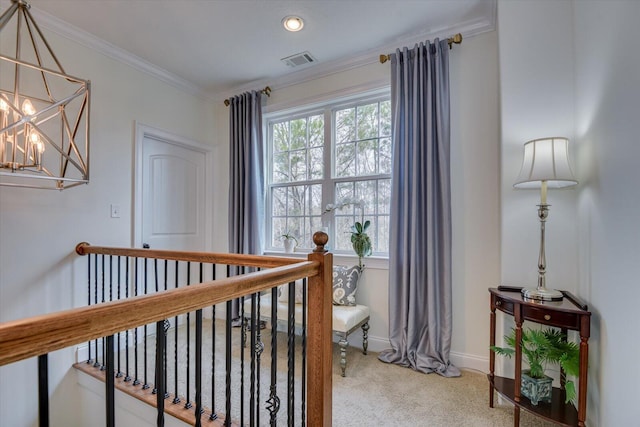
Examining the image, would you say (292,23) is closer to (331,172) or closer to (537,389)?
(331,172)

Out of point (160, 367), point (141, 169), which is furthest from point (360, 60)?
point (160, 367)

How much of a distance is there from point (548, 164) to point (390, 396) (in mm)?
1680

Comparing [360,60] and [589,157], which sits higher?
[360,60]

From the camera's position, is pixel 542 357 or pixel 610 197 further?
pixel 542 357

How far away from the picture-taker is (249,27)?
241 cm

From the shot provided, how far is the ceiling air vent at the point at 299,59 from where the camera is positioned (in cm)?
279

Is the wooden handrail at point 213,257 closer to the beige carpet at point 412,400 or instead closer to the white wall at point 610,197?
the beige carpet at point 412,400

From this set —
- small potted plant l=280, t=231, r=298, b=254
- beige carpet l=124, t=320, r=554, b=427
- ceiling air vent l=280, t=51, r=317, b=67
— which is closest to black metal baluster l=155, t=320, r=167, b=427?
beige carpet l=124, t=320, r=554, b=427

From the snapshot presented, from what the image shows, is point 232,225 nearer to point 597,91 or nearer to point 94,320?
point 94,320

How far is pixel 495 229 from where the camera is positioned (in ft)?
7.41

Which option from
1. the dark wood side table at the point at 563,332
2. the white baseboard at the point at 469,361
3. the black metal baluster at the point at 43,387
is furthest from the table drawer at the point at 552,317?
the black metal baluster at the point at 43,387

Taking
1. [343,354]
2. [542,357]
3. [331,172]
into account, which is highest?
[331,172]

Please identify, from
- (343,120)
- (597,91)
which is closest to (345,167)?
(343,120)

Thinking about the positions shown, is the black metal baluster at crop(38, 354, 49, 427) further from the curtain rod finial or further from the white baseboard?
the curtain rod finial
